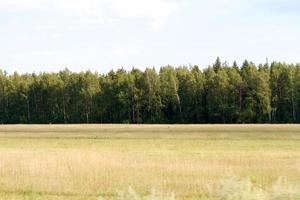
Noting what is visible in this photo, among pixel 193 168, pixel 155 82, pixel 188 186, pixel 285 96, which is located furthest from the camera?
pixel 155 82

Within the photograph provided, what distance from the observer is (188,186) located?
76.3 ft

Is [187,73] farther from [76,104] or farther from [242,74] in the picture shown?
[76,104]

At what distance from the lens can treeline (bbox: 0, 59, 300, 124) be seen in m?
131

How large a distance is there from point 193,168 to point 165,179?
13.8 ft

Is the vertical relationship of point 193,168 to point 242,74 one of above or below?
below

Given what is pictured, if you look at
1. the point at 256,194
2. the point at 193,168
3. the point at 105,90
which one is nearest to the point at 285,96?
the point at 105,90

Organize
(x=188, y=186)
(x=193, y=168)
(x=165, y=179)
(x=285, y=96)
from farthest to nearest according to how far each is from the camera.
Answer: (x=285, y=96), (x=193, y=168), (x=165, y=179), (x=188, y=186)

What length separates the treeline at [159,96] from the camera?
431ft

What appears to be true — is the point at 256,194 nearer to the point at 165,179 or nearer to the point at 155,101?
the point at 165,179

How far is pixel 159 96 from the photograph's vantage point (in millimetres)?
139625

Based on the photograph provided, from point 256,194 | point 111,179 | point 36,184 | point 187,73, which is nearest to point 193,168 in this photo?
point 111,179

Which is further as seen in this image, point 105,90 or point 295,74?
point 105,90

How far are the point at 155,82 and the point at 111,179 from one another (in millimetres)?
116740

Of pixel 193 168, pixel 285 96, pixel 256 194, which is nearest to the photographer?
pixel 256 194
